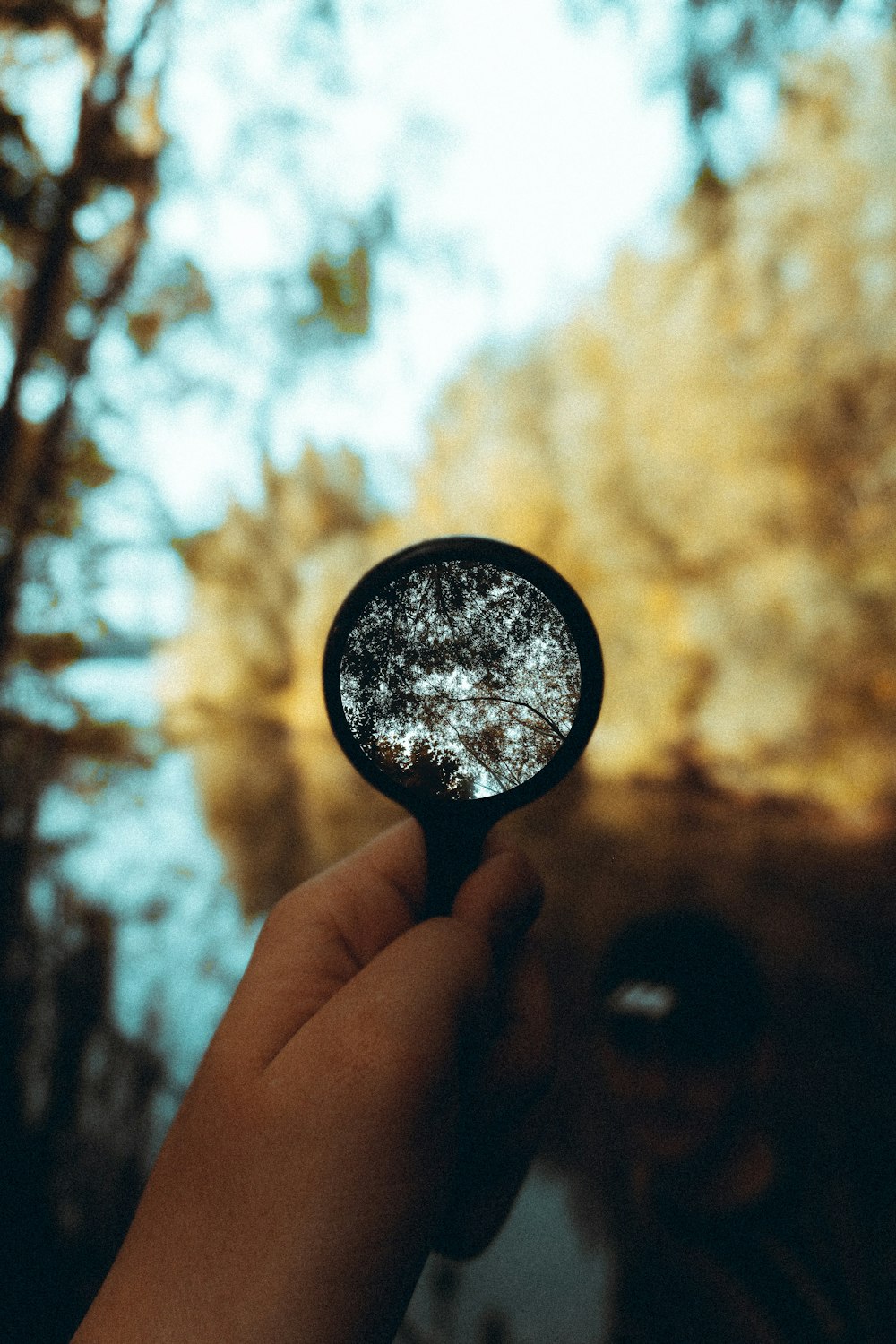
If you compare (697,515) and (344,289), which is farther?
(697,515)

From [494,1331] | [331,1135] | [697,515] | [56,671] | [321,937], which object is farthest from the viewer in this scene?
[697,515]

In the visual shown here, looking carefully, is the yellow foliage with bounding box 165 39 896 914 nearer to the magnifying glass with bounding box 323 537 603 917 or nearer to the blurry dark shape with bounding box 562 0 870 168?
the blurry dark shape with bounding box 562 0 870 168

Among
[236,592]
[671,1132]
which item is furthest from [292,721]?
[671,1132]

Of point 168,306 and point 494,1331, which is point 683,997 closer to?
point 494,1331

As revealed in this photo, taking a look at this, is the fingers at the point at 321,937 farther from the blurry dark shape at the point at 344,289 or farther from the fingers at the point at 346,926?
the blurry dark shape at the point at 344,289

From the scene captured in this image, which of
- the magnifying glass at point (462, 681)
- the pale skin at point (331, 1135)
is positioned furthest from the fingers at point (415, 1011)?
the magnifying glass at point (462, 681)

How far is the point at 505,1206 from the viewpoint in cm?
90

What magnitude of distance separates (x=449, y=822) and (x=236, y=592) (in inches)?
116

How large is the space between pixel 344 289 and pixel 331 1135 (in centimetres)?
330

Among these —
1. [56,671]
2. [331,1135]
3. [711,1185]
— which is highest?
[56,671]

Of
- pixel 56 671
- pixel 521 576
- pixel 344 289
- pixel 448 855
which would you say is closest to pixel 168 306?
pixel 344 289

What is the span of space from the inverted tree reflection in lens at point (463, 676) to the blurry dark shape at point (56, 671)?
2.06 meters

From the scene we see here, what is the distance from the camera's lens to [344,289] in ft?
10.3

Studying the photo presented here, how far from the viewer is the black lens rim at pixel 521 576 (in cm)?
88
